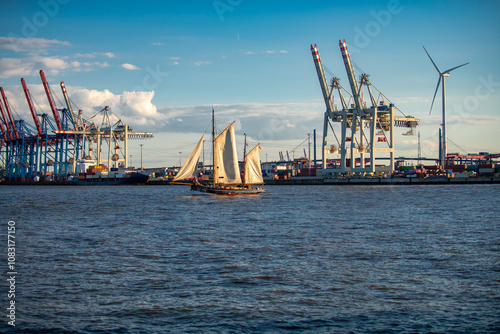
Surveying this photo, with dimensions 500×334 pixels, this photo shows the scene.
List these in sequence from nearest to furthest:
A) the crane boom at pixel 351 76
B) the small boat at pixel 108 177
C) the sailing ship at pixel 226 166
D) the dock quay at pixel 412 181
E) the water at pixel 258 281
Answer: the water at pixel 258 281
the sailing ship at pixel 226 166
the crane boom at pixel 351 76
the dock quay at pixel 412 181
the small boat at pixel 108 177

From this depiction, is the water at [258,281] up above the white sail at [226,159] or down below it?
below

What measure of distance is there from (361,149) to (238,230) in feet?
345

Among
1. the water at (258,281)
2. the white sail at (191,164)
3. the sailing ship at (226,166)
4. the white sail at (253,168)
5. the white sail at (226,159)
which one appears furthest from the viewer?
the white sail at (253,168)

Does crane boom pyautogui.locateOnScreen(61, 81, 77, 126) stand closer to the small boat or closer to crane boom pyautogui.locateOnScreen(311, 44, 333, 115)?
the small boat

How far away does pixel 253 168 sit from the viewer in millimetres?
76562

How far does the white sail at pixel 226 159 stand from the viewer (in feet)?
227

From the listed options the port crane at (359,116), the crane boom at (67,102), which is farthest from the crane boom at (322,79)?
the crane boom at (67,102)

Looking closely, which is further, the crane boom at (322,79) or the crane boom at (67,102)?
the crane boom at (67,102)

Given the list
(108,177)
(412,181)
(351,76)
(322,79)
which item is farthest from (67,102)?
(412,181)

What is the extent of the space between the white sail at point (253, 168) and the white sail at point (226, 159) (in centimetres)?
332

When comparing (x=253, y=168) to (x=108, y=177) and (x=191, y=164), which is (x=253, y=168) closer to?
(x=191, y=164)

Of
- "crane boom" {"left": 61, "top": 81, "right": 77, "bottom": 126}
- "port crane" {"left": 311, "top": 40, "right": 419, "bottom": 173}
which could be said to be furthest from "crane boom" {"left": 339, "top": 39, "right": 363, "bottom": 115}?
"crane boom" {"left": 61, "top": 81, "right": 77, "bottom": 126}

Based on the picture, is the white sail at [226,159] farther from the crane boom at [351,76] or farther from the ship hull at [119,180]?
the ship hull at [119,180]

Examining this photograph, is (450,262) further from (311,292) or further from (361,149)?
(361,149)
